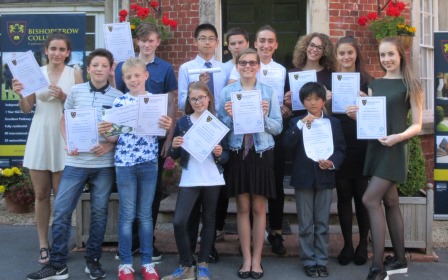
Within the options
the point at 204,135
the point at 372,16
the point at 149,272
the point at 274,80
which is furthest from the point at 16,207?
the point at 372,16

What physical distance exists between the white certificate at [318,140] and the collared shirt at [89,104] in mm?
1660

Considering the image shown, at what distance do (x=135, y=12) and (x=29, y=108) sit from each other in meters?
3.32

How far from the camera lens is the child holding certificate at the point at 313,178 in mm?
4734

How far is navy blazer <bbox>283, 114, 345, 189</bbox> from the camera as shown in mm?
4762

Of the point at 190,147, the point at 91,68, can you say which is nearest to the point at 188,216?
the point at 190,147

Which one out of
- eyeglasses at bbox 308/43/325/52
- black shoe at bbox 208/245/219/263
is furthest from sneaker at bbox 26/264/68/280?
eyeglasses at bbox 308/43/325/52

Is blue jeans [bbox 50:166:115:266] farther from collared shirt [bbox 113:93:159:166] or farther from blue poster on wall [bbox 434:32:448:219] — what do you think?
blue poster on wall [bbox 434:32:448:219]

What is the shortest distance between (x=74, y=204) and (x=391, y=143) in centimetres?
271

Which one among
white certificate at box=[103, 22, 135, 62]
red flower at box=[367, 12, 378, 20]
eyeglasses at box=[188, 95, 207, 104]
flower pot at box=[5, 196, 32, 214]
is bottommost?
flower pot at box=[5, 196, 32, 214]

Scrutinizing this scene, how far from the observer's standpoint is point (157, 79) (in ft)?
16.9

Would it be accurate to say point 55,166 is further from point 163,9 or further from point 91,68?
point 163,9

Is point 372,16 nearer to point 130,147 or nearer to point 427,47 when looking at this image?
point 427,47

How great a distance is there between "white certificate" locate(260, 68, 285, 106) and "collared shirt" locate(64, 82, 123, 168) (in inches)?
52.2

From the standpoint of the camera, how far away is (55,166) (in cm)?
508
